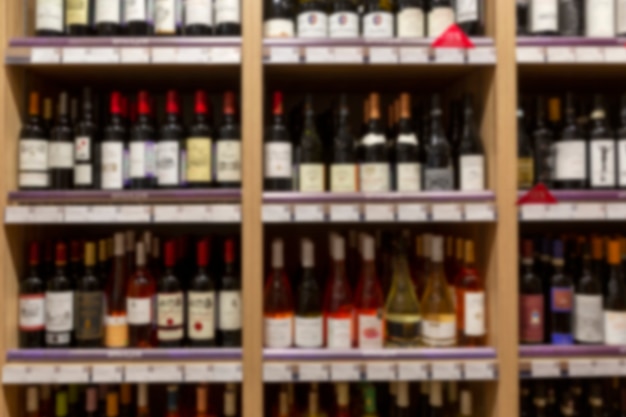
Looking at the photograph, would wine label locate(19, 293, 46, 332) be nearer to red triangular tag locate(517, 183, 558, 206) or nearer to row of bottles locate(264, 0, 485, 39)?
row of bottles locate(264, 0, 485, 39)

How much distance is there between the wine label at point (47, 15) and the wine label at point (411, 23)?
91 centimetres

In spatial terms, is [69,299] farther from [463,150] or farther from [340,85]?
[463,150]

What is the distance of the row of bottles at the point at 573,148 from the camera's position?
133cm

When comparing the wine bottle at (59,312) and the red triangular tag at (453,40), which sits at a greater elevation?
the red triangular tag at (453,40)

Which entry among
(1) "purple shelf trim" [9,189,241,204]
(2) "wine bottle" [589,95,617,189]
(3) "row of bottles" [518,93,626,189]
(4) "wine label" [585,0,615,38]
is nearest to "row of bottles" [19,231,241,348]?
(1) "purple shelf trim" [9,189,241,204]

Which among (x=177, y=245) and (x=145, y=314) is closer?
(x=145, y=314)

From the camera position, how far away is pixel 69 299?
51.4 inches

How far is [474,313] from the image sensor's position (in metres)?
1.30

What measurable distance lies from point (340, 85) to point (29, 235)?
1003 mm

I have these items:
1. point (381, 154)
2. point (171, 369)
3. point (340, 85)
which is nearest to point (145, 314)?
point (171, 369)

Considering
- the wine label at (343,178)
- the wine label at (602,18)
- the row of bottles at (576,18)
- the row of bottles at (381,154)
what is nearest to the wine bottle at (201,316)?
the row of bottles at (381,154)

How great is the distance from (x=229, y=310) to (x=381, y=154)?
0.59 meters

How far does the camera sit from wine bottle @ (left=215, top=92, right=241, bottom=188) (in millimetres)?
1311

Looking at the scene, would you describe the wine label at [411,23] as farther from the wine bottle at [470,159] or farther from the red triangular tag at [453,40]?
the wine bottle at [470,159]
